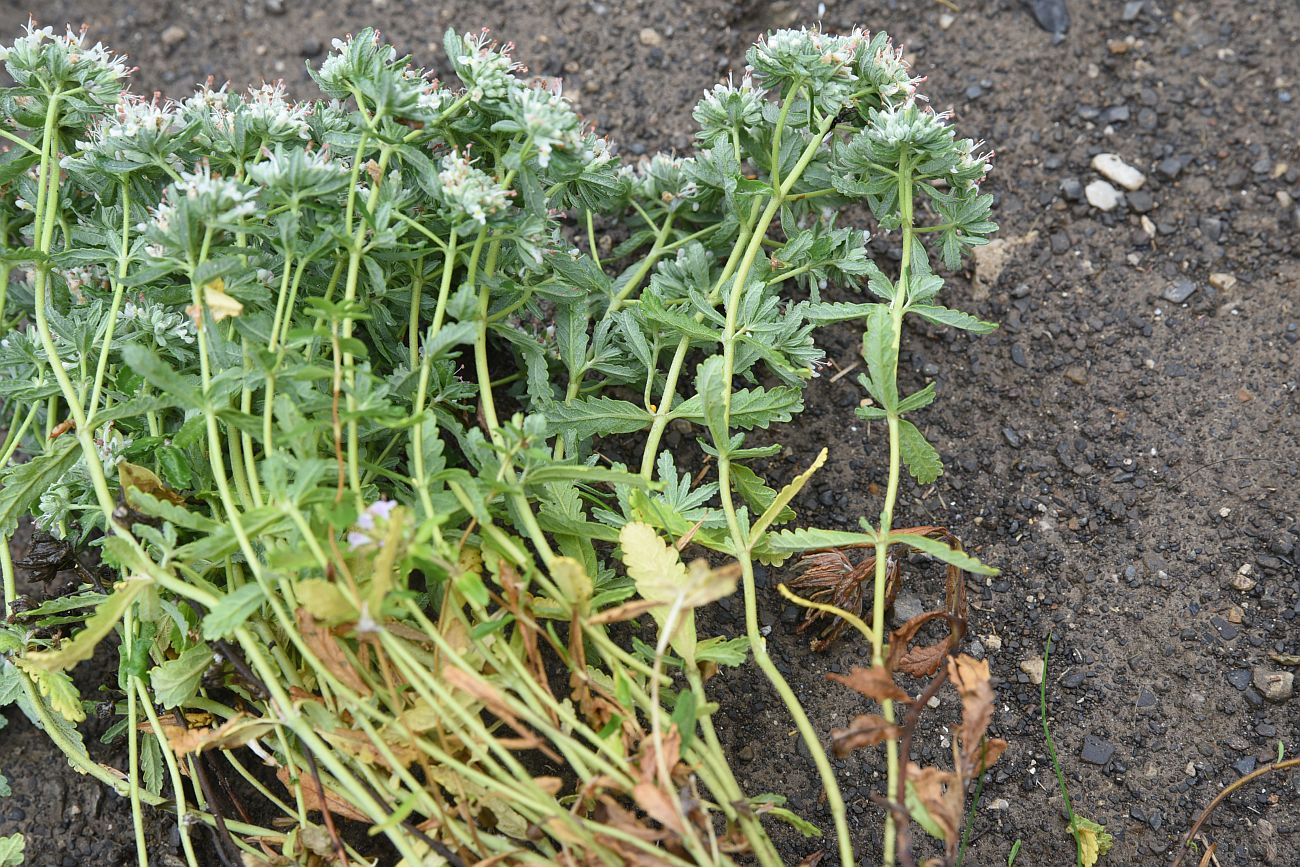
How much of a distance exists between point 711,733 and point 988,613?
65cm

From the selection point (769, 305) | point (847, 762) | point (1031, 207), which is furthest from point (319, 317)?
point (1031, 207)

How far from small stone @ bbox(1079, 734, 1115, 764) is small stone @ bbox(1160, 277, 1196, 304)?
35.5 inches

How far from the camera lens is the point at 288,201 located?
5.08 feet

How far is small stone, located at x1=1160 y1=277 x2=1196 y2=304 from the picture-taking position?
7.12 ft

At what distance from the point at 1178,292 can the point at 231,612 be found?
184 cm

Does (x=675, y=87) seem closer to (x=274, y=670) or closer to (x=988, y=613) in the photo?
(x=988, y=613)

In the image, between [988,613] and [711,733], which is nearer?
[711,733]

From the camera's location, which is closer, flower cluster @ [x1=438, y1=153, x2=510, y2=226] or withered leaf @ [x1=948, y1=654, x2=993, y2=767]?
withered leaf @ [x1=948, y1=654, x2=993, y2=767]

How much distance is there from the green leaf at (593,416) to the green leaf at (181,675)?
0.62 metres

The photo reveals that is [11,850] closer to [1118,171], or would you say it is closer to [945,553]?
[945,553]

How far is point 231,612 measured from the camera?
1348 millimetres

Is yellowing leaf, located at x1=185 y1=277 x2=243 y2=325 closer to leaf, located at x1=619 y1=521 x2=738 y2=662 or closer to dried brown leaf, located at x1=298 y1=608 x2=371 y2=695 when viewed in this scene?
dried brown leaf, located at x1=298 y1=608 x2=371 y2=695

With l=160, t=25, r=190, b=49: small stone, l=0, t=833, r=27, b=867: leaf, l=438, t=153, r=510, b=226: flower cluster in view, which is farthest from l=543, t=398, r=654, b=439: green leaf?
l=160, t=25, r=190, b=49: small stone

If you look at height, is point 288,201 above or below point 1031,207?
above
